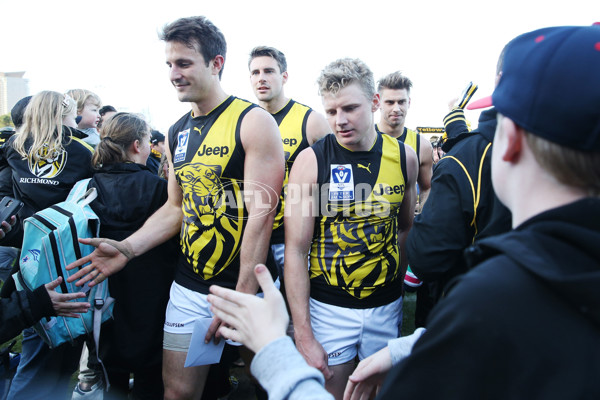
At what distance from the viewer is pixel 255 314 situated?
97 centimetres

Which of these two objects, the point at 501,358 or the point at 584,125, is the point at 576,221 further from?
the point at 501,358

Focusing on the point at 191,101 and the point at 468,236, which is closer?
the point at 468,236

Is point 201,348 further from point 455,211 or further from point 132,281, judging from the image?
point 455,211

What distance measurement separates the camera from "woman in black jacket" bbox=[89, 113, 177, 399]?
8.41ft

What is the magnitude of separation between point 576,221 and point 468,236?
1.11 metres

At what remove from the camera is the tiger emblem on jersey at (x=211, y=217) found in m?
2.30

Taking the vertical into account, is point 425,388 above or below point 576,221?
below

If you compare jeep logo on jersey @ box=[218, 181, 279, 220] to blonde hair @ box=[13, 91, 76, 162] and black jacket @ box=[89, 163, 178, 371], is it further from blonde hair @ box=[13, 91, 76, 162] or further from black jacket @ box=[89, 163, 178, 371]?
blonde hair @ box=[13, 91, 76, 162]

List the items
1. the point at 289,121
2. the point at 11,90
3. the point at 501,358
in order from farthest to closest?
the point at 11,90
the point at 289,121
the point at 501,358

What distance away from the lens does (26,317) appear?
1.99 metres

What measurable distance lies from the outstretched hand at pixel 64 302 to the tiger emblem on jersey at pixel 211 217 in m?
0.67

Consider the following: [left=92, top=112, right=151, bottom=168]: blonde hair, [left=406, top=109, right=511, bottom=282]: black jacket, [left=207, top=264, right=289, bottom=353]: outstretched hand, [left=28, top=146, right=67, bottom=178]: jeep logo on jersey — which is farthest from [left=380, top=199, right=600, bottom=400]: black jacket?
[left=28, top=146, right=67, bottom=178]: jeep logo on jersey

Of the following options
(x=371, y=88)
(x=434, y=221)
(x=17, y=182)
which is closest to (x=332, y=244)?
(x=434, y=221)

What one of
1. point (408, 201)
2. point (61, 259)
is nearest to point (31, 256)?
point (61, 259)
